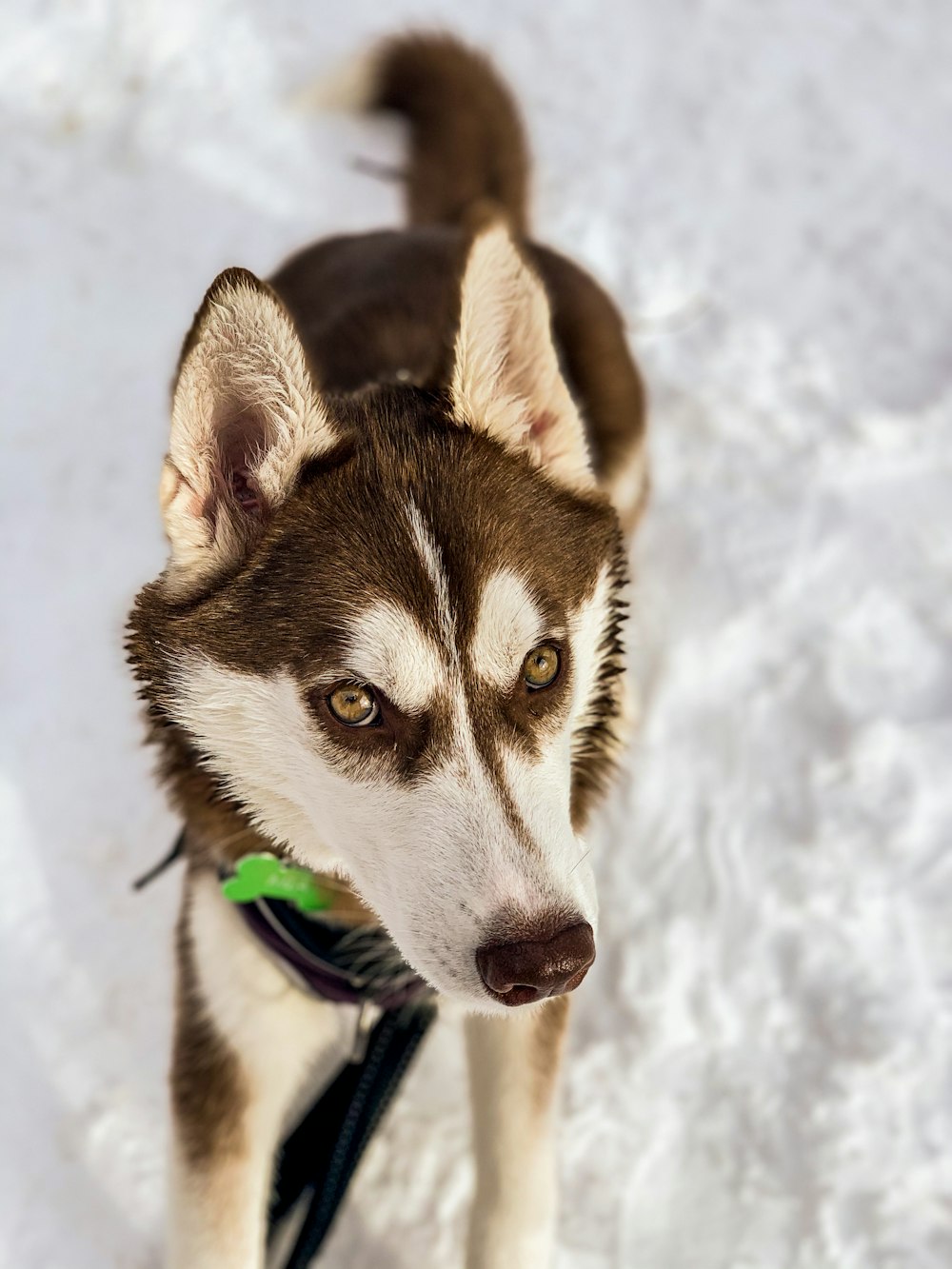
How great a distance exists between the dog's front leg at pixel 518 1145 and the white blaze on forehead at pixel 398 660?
72 cm

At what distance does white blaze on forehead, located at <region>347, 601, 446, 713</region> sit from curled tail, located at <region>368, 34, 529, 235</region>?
5.89 feet

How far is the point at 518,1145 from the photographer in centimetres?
194

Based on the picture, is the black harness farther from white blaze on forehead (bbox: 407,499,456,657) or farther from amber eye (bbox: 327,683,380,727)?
white blaze on forehead (bbox: 407,499,456,657)

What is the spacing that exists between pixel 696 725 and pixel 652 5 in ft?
8.77

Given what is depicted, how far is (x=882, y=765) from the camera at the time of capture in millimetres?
2549

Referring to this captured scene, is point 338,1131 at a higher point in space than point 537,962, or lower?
lower

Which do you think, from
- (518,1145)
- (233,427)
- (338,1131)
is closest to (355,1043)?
(338,1131)

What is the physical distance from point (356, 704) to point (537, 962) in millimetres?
390

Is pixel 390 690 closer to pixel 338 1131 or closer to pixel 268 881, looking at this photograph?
pixel 268 881

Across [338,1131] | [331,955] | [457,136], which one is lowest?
[338,1131]

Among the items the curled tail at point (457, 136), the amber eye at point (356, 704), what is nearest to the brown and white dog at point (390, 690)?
the amber eye at point (356, 704)

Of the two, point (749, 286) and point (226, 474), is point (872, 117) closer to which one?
point (749, 286)

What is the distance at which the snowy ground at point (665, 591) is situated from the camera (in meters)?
2.18

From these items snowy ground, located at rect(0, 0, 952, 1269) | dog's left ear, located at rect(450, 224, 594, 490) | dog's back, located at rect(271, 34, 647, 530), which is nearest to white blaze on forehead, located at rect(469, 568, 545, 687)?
dog's left ear, located at rect(450, 224, 594, 490)
